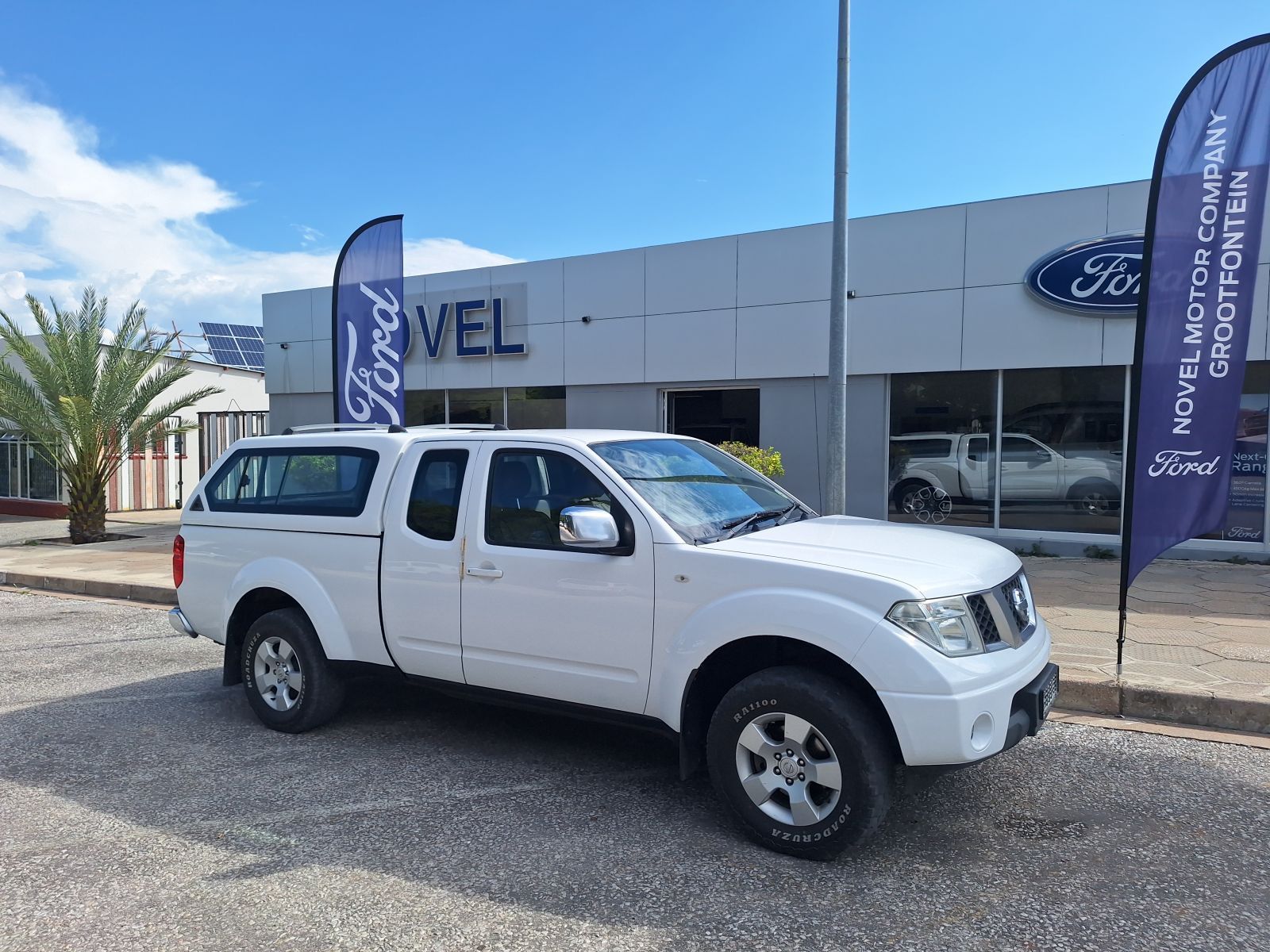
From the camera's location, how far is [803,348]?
42.7 feet

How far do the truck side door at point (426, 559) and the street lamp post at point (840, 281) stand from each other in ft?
15.9

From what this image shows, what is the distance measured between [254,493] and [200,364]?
19.6 metres

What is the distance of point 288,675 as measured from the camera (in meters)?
5.45

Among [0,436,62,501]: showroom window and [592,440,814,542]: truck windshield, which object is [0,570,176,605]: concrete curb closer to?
[592,440,814,542]: truck windshield

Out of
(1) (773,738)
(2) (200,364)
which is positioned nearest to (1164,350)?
(1) (773,738)

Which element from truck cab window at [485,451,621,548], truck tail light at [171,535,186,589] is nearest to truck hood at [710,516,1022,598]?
truck cab window at [485,451,621,548]

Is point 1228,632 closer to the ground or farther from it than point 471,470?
closer to the ground

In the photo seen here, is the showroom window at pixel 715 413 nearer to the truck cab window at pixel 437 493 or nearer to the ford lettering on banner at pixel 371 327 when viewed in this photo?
Result: the ford lettering on banner at pixel 371 327

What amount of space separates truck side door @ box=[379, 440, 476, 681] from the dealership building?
8787 mm

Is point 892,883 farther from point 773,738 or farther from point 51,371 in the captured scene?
point 51,371

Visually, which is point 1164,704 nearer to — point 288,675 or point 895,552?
point 895,552

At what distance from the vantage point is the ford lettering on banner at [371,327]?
34.8 ft

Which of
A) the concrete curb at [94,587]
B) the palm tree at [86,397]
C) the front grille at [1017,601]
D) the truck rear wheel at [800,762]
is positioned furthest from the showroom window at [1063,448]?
the palm tree at [86,397]

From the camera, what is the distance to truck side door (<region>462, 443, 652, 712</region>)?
165 inches
